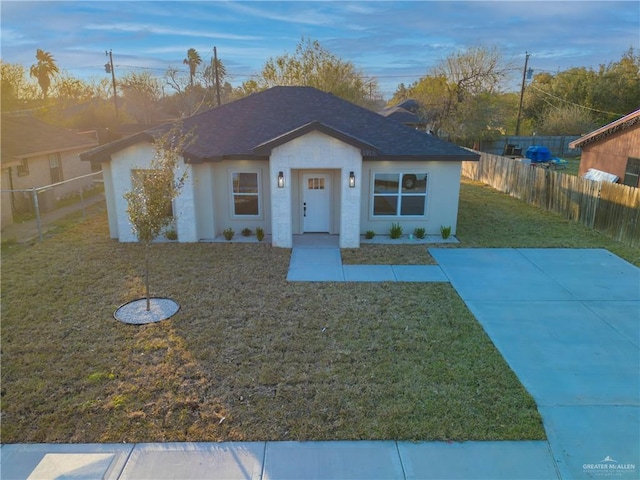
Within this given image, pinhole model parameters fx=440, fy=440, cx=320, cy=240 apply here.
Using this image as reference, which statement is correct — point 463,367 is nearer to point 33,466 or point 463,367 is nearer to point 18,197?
point 33,466

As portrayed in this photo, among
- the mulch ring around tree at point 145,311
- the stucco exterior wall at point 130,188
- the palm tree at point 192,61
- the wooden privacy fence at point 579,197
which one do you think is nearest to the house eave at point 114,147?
the stucco exterior wall at point 130,188

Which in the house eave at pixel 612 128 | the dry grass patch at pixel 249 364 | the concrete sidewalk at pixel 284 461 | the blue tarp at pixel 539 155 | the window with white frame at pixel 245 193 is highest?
the house eave at pixel 612 128

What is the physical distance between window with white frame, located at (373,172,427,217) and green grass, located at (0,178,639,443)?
4433 mm

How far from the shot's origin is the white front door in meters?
14.7

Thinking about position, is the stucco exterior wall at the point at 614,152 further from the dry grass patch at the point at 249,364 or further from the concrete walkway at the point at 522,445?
the dry grass patch at the point at 249,364

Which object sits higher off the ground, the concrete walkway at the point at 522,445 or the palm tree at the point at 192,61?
the palm tree at the point at 192,61

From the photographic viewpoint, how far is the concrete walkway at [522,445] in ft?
16.7

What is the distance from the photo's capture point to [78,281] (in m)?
10.9

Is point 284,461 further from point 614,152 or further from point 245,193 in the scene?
point 614,152

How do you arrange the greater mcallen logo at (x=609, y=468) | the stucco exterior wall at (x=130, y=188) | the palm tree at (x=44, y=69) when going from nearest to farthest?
1. the greater mcallen logo at (x=609, y=468)
2. the stucco exterior wall at (x=130, y=188)
3. the palm tree at (x=44, y=69)

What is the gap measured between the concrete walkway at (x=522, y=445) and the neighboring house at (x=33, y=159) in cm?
1370

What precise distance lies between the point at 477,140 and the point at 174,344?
35.6 m

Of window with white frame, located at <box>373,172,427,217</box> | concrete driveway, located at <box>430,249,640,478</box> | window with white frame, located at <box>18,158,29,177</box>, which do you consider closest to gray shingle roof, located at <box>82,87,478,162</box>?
window with white frame, located at <box>373,172,427,217</box>

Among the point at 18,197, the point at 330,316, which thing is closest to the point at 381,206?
the point at 330,316
